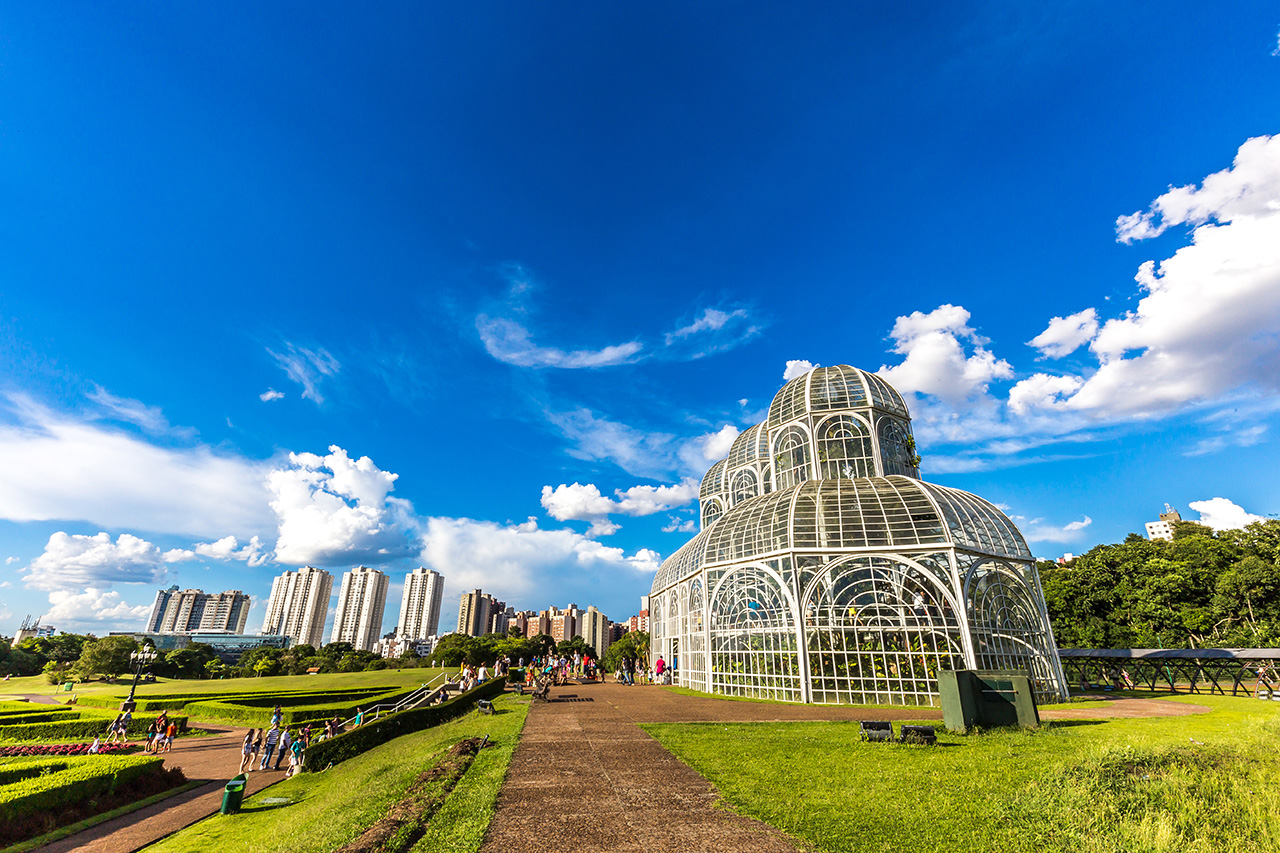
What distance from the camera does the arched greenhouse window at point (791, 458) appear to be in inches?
1449

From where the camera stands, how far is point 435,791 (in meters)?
10.3

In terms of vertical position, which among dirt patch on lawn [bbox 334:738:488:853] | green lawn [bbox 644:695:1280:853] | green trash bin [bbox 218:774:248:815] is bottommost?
green trash bin [bbox 218:774:248:815]

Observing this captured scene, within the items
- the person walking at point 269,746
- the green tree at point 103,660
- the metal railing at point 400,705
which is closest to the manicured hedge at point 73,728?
the metal railing at point 400,705

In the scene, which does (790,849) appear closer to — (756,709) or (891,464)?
(756,709)

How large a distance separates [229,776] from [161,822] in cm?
652

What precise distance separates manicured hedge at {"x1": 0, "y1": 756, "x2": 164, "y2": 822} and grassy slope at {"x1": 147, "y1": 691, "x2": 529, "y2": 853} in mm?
3995

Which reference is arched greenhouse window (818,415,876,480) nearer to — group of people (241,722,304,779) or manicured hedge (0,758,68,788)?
group of people (241,722,304,779)

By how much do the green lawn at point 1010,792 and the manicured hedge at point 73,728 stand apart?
32.9m

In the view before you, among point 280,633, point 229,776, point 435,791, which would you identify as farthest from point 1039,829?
point 280,633

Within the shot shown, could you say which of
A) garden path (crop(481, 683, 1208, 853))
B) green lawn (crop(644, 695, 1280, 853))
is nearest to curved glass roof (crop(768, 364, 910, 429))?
garden path (crop(481, 683, 1208, 853))

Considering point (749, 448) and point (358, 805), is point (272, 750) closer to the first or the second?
point (358, 805)

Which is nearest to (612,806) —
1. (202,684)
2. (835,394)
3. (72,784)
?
(72,784)

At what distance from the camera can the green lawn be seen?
7098mm

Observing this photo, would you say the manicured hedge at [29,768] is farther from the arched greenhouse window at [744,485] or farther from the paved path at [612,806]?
the arched greenhouse window at [744,485]
